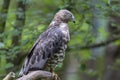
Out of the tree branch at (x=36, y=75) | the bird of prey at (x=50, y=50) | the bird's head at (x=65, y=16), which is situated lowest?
the tree branch at (x=36, y=75)

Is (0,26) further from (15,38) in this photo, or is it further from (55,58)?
(55,58)

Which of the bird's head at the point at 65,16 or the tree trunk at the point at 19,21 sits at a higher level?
the bird's head at the point at 65,16

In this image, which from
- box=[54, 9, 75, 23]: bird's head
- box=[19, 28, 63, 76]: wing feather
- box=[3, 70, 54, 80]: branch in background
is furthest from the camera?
box=[54, 9, 75, 23]: bird's head

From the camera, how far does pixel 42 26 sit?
693cm

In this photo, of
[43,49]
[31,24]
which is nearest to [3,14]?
[31,24]

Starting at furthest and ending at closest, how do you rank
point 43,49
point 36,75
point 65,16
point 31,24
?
point 31,24 → point 65,16 → point 43,49 → point 36,75

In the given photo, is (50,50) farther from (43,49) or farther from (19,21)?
(19,21)

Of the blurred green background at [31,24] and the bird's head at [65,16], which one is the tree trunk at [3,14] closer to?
the blurred green background at [31,24]

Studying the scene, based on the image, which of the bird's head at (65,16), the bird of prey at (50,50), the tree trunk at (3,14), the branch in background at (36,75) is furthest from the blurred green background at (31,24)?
the branch in background at (36,75)

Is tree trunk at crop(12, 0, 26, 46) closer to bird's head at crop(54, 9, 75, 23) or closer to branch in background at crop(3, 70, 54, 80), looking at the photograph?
bird's head at crop(54, 9, 75, 23)

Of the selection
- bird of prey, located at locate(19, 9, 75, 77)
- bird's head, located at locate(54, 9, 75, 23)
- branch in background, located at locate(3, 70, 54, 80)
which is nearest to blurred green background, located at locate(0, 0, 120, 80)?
bird's head, located at locate(54, 9, 75, 23)

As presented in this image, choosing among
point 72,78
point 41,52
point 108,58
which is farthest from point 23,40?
point 72,78

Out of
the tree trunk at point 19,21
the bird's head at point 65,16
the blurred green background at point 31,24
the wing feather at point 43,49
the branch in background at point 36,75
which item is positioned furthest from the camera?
the tree trunk at point 19,21

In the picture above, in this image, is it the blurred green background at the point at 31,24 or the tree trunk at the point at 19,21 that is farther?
the tree trunk at the point at 19,21
